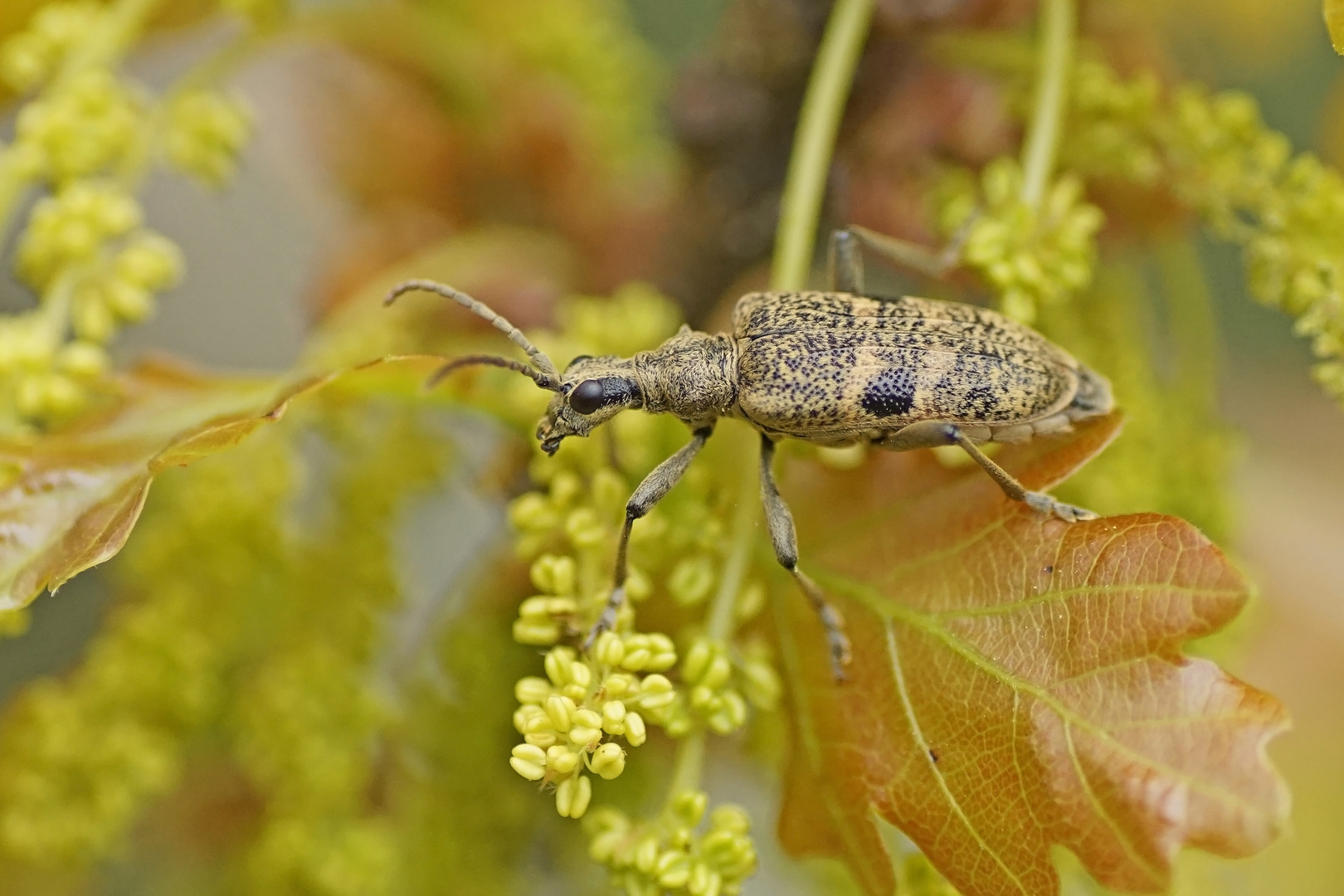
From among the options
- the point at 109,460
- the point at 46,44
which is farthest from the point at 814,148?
the point at 46,44

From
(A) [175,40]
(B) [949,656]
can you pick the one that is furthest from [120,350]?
(B) [949,656]

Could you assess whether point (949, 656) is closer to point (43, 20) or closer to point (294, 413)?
point (294, 413)

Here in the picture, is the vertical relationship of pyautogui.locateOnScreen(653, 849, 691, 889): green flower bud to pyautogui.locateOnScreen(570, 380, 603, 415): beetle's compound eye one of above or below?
below

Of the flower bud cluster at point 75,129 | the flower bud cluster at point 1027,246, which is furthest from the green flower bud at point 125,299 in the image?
the flower bud cluster at point 1027,246

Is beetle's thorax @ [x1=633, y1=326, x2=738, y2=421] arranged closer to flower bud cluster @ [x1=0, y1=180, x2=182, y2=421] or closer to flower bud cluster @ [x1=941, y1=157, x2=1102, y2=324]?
flower bud cluster @ [x1=941, y1=157, x2=1102, y2=324]

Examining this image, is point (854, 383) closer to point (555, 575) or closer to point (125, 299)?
point (555, 575)

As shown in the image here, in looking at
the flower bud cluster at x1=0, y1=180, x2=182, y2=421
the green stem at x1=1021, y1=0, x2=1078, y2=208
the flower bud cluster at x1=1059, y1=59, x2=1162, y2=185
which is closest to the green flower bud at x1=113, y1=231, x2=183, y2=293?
the flower bud cluster at x1=0, y1=180, x2=182, y2=421
